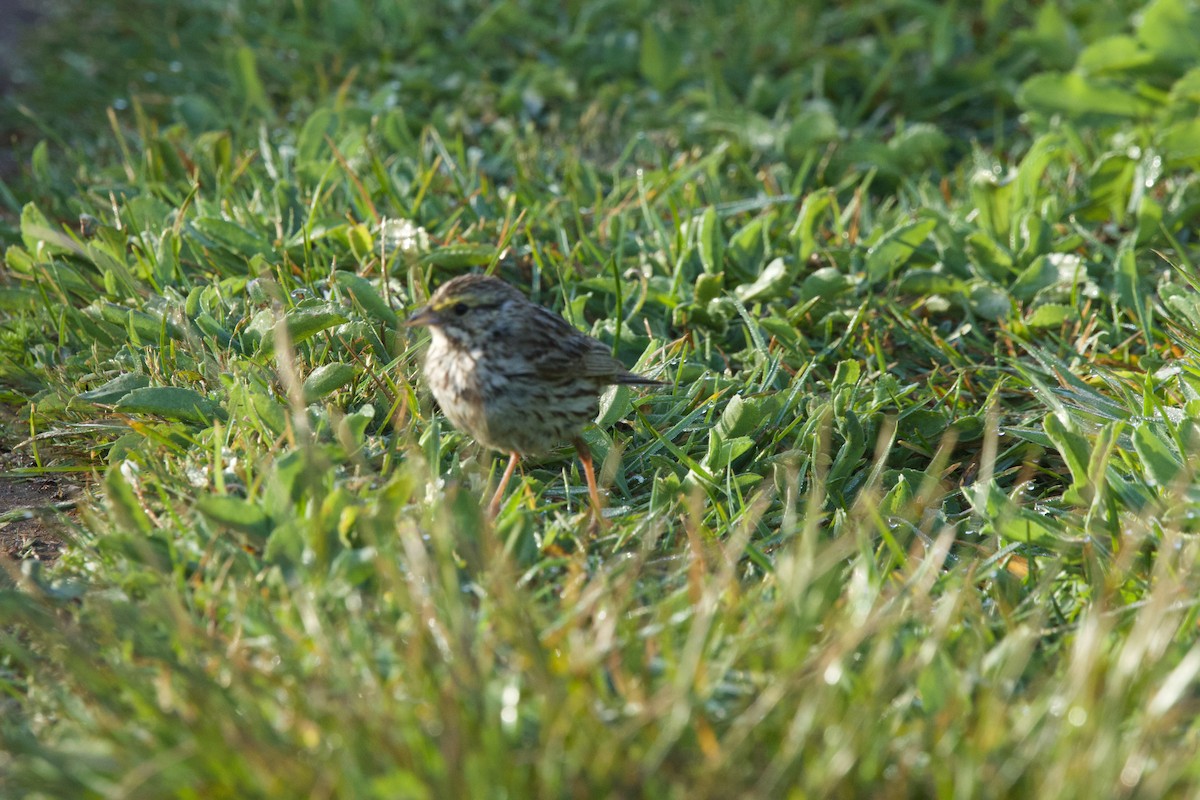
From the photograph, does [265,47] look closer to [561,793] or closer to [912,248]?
[912,248]

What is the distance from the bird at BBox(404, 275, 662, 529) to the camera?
4034mm

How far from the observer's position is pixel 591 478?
4.05m

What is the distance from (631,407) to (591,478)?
0.57m

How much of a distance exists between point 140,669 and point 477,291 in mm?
1827

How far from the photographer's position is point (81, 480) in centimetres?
427

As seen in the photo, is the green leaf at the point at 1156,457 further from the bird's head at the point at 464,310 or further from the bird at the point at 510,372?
the bird's head at the point at 464,310

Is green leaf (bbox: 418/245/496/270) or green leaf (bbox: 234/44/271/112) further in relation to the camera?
green leaf (bbox: 234/44/271/112)

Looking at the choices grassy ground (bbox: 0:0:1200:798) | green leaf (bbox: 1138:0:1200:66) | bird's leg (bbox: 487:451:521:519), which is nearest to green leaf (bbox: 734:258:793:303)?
grassy ground (bbox: 0:0:1200:798)

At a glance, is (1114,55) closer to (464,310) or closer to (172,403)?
(464,310)

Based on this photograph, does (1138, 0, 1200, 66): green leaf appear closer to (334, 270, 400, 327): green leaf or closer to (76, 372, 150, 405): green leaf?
(334, 270, 400, 327): green leaf

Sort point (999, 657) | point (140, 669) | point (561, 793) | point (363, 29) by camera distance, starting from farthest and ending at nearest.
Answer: point (363, 29) → point (999, 657) → point (140, 669) → point (561, 793)

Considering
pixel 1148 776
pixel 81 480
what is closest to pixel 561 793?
pixel 1148 776

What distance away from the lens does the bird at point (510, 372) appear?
403 cm

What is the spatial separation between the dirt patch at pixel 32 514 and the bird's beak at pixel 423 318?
1.15 metres
